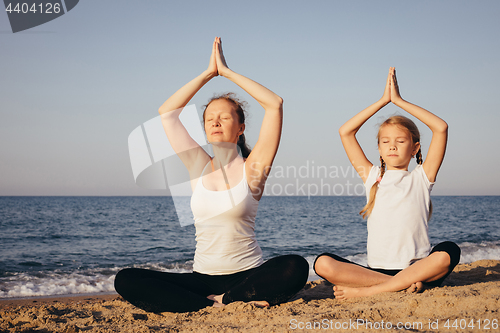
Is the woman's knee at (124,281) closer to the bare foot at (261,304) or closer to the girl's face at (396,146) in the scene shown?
the bare foot at (261,304)

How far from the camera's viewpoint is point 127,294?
275 cm

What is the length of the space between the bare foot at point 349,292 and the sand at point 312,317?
0.08 metres

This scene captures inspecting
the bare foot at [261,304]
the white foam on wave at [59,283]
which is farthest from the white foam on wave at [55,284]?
the bare foot at [261,304]

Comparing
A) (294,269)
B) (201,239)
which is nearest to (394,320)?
(294,269)


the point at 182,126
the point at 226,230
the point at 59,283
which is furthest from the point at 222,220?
the point at 59,283

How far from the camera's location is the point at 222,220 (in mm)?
2793

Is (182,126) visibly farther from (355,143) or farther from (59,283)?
(59,283)

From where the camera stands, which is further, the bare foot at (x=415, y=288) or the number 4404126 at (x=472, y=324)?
the bare foot at (x=415, y=288)

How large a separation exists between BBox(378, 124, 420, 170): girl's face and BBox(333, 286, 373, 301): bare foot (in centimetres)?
119

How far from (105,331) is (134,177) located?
1.69m

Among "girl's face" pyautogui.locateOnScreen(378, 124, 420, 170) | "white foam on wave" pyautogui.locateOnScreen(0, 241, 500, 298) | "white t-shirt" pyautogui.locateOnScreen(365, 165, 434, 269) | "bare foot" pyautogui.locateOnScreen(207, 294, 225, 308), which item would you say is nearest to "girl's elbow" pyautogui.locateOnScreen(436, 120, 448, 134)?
"girl's face" pyautogui.locateOnScreen(378, 124, 420, 170)

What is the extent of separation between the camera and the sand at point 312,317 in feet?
6.88

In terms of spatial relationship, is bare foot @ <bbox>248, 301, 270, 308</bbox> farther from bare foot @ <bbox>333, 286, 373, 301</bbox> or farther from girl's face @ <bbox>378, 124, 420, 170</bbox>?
girl's face @ <bbox>378, 124, 420, 170</bbox>

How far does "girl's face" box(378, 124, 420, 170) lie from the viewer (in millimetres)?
3301
